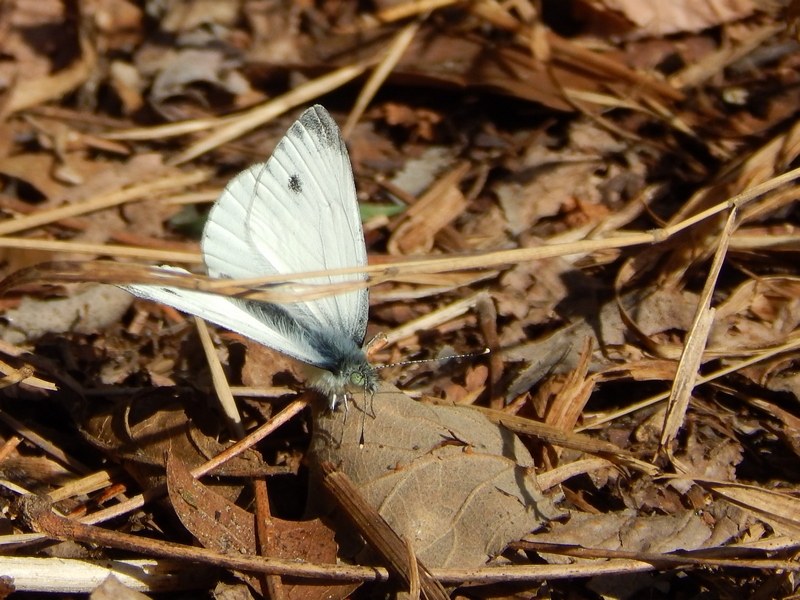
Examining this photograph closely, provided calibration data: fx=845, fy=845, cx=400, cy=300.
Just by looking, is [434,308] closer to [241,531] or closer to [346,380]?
[346,380]

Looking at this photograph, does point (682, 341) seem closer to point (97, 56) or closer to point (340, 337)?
point (340, 337)

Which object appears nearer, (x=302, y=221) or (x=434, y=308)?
(x=302, y=221)

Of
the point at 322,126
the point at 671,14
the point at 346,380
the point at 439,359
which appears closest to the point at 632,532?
the point at 439,359

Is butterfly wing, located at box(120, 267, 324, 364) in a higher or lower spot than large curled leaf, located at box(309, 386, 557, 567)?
higher

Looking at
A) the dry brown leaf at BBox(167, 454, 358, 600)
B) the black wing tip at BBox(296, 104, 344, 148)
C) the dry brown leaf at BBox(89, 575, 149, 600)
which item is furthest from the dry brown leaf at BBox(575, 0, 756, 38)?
the dry brown leaf at BBox(89, 575, 149, 600)

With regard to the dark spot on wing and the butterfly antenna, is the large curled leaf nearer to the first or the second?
the butterfly antenna

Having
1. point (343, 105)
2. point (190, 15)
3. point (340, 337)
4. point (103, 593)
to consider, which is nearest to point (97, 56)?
point (190, 15)

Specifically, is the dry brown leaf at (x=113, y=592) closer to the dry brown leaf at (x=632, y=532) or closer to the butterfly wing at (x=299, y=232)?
the butterfly wing at (x=299, y=232)

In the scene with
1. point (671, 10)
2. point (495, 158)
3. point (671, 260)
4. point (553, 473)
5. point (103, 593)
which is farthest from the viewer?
point (671, 10)
